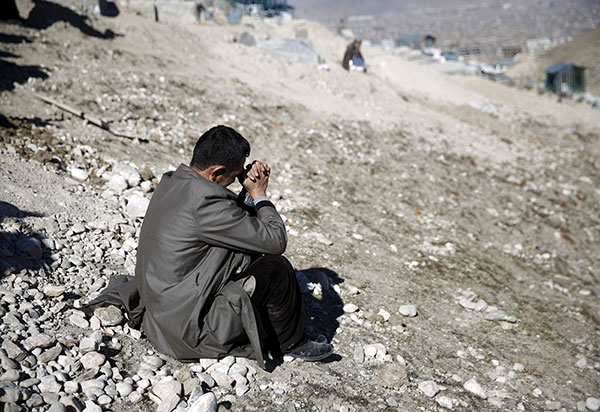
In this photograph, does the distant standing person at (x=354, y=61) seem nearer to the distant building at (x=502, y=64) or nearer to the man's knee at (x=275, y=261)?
the man's knee at (x=275, y=261)

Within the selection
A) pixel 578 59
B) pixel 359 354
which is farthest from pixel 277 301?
pixel 578 59

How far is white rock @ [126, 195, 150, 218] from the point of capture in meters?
4.38

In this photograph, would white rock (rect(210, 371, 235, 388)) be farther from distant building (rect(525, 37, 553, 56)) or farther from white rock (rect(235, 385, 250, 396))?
distant building (rect(525, 37, 553, 56))

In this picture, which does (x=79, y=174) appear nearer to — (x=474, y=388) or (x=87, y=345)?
(x=87, y=345)

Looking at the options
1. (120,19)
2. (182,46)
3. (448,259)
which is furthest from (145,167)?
(120,19)

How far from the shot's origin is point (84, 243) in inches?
146

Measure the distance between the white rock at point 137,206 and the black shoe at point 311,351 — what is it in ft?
7.09

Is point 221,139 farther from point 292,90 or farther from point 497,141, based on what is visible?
point 497,141

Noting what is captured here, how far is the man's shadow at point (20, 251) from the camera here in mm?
3127

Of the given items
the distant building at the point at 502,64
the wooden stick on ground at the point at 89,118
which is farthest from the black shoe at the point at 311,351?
the distant building at the point at 502,64

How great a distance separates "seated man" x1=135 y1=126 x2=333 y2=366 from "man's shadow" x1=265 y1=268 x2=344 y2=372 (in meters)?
0.77

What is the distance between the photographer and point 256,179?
2809mm

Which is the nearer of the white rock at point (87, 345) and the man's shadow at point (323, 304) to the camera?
the white rock at point (87, 345)

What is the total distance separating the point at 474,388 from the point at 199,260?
205cm
